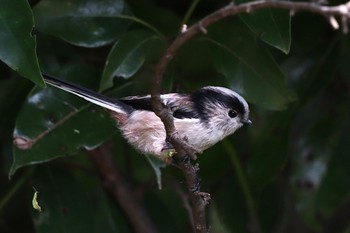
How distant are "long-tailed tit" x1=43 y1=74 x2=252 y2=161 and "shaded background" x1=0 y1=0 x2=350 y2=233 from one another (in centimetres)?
9

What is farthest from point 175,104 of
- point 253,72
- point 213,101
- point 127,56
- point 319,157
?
point 319,157

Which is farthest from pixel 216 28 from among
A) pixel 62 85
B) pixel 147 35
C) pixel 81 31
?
pixel 62 85

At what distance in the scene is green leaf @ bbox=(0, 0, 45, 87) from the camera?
2527 mm

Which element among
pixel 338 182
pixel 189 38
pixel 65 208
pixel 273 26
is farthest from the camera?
pixel 338 182

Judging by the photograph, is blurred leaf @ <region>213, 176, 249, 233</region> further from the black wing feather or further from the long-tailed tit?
the black wing feather

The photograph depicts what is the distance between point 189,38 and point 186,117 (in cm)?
106

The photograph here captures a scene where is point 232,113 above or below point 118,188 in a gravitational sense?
above

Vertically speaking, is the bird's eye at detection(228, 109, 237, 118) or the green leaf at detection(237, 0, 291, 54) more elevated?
the green leaf at detection(237, 0, 291, 54)

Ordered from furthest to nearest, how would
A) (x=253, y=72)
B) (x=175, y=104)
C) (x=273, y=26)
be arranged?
1. (x=253, y=72)
2. (x=175, y=104)
3. (x=273, y=26)

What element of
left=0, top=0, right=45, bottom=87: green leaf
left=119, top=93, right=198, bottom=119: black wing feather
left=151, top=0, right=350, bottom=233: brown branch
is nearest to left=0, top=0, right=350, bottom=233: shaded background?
left=0, top=0, right=45, bottom=87: green leaf

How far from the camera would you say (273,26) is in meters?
2.86

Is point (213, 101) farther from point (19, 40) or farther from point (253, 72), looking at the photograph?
point (19, 40)

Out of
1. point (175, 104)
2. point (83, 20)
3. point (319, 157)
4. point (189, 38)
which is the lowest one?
point (319, 157)

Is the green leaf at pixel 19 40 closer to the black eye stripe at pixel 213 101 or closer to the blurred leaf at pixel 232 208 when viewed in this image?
the black eye stripe at pixel 213 101
